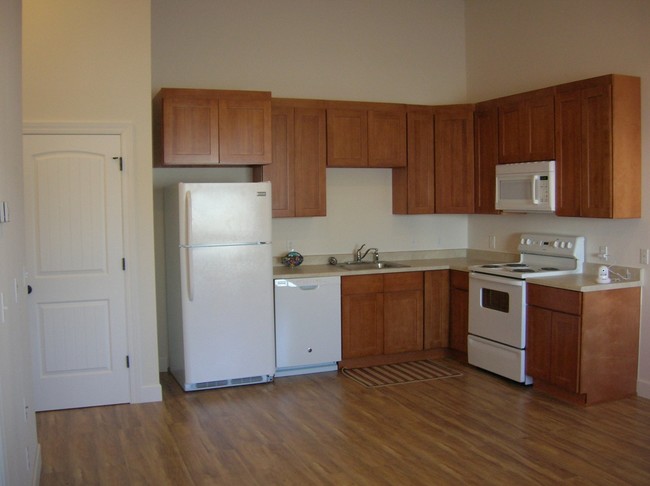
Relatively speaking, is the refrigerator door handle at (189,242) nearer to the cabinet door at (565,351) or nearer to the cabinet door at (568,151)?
the cabinet door at (565,351)

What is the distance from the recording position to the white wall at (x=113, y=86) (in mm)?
4574

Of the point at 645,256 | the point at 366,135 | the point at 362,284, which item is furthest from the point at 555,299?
the point at 366,135

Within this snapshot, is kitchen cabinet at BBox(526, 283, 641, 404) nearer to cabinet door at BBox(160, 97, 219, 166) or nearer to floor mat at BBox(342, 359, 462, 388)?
floor mat at BBox(342, 359, 462, 388)

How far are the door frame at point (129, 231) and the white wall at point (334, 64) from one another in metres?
0.81

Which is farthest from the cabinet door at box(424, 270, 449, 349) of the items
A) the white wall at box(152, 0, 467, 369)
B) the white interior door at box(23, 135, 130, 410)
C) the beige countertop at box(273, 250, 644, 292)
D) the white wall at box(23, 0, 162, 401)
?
the white interior door at box(23, 135, 130, 410)

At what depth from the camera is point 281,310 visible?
17.9 ft

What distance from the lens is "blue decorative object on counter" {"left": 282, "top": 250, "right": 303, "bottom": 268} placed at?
589 cm

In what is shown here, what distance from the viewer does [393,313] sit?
5840 millimetres

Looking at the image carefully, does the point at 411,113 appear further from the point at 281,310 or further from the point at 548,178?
the point at 281,310

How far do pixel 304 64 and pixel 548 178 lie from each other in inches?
94.8

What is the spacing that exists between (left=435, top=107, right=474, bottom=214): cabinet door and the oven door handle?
0.78 meters

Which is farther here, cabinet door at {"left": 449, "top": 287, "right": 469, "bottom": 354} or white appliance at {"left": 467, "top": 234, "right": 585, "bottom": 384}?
cabinet door at {"left": 449, "top": 287, "right": 469, "bottom": 354}

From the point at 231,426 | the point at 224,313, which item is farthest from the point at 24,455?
the point at 224,313

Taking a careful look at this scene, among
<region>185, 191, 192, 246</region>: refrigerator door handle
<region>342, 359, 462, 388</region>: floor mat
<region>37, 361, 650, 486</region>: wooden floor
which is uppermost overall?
<region>185, 191, 192, 246</region>: refrigerator door handle
